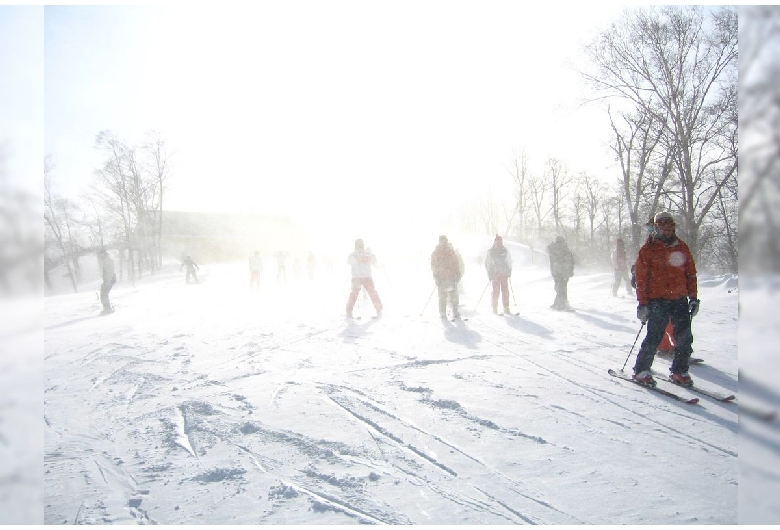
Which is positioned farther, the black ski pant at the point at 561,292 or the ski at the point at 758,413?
the black ski pant at the point at 561,292

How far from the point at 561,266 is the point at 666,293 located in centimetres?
595

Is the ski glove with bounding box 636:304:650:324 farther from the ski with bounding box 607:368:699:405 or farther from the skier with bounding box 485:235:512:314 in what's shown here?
the skier with bounding box 485:235:512:314

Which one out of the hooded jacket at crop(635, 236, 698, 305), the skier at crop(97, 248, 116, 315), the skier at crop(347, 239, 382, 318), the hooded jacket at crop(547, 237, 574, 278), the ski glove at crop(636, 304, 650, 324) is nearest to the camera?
the hooded jacket at crop(635, 236, 698, 305)

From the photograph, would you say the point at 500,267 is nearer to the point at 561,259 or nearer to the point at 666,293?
the point at 561,259

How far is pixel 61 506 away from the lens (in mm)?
2527

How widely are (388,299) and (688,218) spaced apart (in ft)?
37.2

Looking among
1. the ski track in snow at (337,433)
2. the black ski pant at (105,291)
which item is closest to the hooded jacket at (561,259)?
the ski track in snow at (337,433)

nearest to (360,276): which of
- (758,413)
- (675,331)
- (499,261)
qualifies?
(499,261)

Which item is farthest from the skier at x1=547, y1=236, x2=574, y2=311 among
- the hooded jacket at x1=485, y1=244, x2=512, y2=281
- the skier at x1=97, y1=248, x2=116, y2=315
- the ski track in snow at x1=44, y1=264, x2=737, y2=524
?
the skier at x1=97, y1=248, x2=116, y2=315

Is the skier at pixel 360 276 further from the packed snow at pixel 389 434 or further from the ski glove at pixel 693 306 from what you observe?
the ski glove at pixel 693 306

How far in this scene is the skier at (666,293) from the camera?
14.1ft

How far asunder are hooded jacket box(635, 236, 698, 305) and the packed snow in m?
0.98

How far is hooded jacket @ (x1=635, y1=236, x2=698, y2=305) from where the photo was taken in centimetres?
429

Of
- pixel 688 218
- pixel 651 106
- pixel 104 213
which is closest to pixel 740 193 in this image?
pixel 688 218
